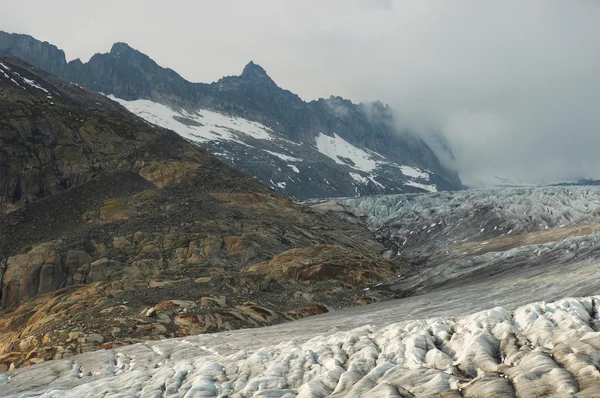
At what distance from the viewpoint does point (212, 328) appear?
3809 centimetres

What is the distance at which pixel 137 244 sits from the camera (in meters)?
59.2

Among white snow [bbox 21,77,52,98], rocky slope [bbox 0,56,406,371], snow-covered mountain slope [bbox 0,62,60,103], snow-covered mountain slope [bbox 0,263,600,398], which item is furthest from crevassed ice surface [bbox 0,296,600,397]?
white snow [bbox 21,77,52,98]

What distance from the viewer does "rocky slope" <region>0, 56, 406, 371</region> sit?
3966 centimetres

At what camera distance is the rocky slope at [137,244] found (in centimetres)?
3966

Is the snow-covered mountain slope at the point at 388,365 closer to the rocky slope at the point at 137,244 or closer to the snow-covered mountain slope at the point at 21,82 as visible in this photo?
the rocky slope at the point at 137,244

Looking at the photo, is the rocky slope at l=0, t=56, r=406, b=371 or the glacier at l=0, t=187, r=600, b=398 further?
the rocky slope at l=0, t=56, r=406, b=371

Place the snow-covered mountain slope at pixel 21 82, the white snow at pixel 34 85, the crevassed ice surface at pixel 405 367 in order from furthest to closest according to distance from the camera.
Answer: the white snow at pixel 34 85 < the snow-covered mountain slope at pixel 21 82 < the crevassed ice surface at pixel 405 367

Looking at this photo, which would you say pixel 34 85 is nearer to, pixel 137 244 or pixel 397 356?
pixel 137 244

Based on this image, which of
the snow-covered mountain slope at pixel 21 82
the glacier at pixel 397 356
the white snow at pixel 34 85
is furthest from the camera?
the white snow at pixel 34 85

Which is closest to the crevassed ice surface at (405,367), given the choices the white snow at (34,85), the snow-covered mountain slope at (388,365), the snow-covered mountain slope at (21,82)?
the snow-covered mountain slope at (388,365)

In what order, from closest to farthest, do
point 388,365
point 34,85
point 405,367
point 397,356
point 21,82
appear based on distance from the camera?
point 405,367 → point 388,365 → point 397,356 → point 21,82 → point 34,85

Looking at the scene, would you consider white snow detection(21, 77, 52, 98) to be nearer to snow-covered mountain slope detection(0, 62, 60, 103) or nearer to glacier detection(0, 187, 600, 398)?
snow-covered mountain slope detection(0, 62, 60, 103)

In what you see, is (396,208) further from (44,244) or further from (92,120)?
(44,244)

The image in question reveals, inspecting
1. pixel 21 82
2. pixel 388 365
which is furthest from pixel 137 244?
pixel 21 82
